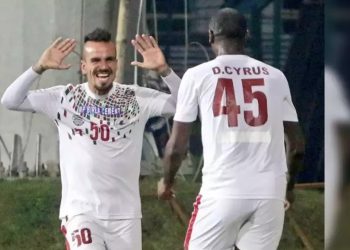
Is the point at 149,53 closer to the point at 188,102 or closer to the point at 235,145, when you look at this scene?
the point at 188,102

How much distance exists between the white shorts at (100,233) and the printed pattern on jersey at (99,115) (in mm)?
470

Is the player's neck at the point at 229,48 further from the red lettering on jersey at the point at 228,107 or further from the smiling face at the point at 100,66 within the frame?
the smiling face at the point at 100,66

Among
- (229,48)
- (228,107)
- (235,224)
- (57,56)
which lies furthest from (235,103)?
Answer: (57,56)

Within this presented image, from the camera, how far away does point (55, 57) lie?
7.11m

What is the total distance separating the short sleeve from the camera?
6.53 m

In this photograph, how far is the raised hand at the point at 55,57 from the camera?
707 cm

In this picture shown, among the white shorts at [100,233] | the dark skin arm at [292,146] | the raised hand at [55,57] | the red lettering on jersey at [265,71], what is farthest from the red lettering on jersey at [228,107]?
the raised hand at [55,57]

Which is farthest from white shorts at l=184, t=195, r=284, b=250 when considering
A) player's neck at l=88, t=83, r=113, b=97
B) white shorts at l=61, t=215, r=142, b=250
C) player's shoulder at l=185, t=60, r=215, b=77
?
player's neck at l=88, t=83, r=113, b=97

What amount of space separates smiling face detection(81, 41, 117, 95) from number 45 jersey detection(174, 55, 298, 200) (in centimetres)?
62

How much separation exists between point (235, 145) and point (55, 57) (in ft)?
4.32

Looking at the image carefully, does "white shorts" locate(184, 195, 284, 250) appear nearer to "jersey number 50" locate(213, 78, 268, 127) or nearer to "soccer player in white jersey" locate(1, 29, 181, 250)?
"jersey number 50" locate(213, 78, 268, 127)

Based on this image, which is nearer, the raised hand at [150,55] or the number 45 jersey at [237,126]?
the number 45 jersey at [237,126]

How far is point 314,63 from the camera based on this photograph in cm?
882

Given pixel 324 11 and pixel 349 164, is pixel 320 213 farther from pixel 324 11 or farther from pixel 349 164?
pixel 324 11
